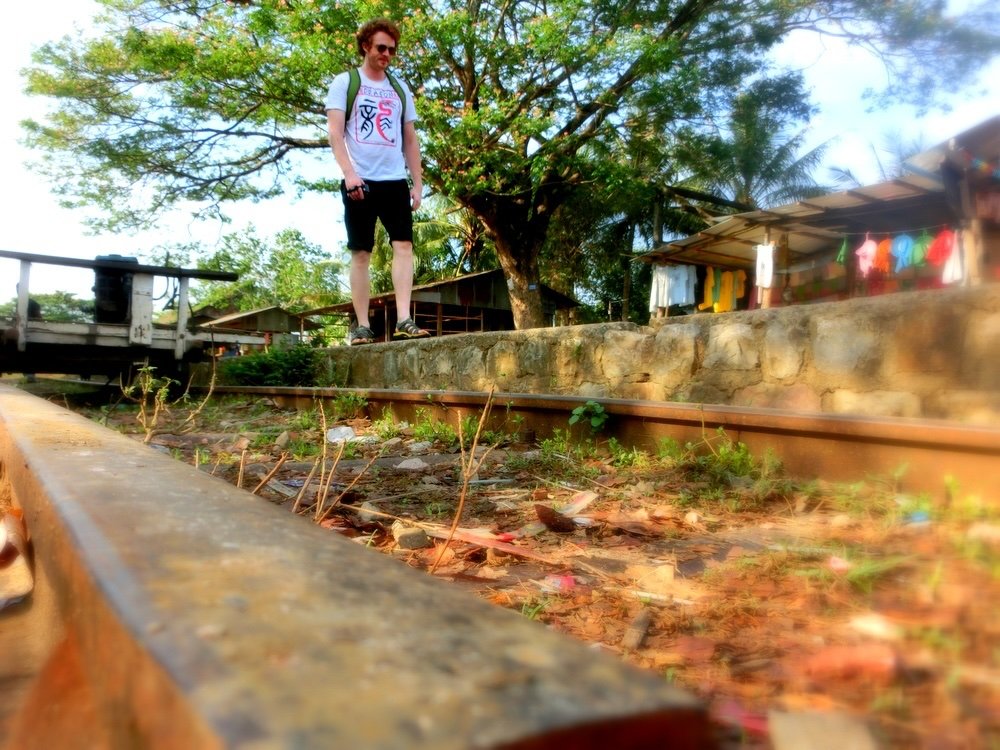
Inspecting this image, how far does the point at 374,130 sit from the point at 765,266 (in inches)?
382

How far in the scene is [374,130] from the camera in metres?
4.50

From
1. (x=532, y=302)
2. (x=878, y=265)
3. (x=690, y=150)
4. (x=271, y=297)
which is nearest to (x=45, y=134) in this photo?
(x=532, y=302)

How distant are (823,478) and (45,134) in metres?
19.5

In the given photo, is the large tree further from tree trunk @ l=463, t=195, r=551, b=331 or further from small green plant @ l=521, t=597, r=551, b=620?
small green plant @ l=521, t=597, r=551, b=620

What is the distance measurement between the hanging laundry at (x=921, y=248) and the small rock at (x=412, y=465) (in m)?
9.77

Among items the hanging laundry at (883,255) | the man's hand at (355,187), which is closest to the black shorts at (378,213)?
the man's hand at (355,187)

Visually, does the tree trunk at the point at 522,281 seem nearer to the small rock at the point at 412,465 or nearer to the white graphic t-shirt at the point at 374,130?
the white graphic t-shirt at the point at 374,130

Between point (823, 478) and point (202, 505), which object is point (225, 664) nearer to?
point (202, 505)

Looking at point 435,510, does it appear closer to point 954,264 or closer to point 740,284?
point 954,264

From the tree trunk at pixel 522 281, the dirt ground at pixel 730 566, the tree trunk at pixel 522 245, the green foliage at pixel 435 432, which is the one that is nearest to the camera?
the dirt ground at pixel 730 566

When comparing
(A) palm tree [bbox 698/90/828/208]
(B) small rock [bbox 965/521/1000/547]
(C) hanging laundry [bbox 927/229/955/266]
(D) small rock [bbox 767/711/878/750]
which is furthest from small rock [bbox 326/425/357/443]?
(A) palm tree [bbox 698/90/828/208]

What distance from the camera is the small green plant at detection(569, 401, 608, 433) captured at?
12.5 feet

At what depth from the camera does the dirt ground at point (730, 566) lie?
100 centimetres

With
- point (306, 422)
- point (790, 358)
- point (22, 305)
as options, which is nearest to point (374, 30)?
point (306, 422)
